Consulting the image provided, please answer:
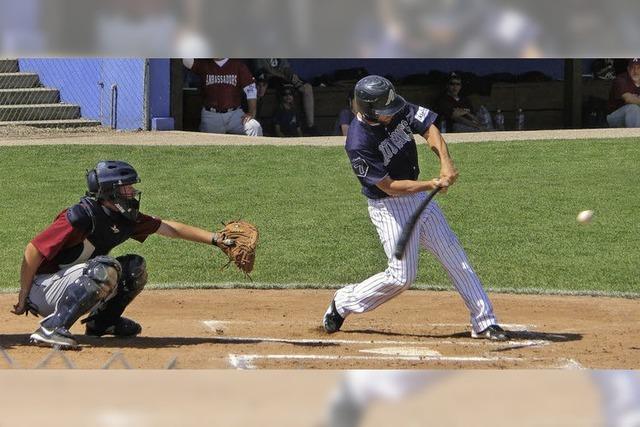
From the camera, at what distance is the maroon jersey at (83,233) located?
18.2 feet

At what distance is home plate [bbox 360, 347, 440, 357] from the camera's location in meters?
5.85

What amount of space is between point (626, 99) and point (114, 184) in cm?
1189

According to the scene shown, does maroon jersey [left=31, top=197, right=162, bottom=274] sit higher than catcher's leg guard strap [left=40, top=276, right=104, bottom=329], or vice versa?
maroon jersey [left=31, top=197, right=162, bottom=274]

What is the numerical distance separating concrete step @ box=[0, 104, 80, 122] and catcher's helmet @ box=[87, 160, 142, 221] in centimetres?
1012

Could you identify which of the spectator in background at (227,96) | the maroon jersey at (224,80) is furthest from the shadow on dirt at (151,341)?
the maroon jersey at (224,80)

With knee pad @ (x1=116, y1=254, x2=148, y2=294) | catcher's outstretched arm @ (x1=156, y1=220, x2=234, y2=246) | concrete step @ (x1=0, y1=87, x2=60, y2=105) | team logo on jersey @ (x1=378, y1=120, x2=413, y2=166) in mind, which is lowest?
concrete step @ (x1=0, y1=87, x2=60, y2=105)

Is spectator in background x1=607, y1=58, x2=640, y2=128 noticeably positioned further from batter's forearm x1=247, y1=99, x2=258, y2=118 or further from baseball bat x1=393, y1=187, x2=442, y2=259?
baseball bat x1=393, y1=187, x2=442, y2=259

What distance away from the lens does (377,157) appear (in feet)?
19.6

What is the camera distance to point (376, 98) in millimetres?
5836

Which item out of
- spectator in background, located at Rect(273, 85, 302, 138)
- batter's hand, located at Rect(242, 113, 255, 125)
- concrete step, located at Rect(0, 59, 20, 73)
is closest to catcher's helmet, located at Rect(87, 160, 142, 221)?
batter's hand, located at Rect(242, 113, 255, 125)

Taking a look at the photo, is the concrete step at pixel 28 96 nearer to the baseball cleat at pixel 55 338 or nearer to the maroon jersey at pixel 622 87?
the maroon jersey at pixel 622 87

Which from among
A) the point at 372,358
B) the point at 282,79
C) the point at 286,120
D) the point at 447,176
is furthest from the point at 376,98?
the point at 286,120
